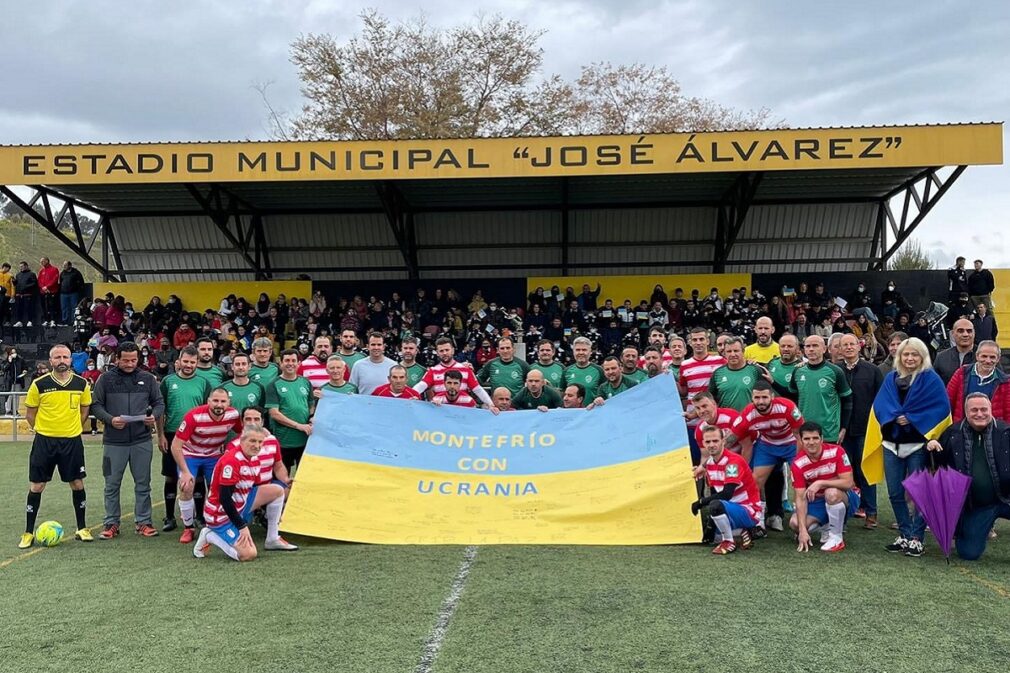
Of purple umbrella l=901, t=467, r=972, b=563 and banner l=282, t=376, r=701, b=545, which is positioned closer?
purple umbrella l=901, t=467, r=972, b=563

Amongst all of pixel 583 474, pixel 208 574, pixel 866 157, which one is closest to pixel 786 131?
pixel 866 157

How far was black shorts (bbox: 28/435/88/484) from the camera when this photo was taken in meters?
6.88

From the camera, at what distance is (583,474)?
6828 millimetres

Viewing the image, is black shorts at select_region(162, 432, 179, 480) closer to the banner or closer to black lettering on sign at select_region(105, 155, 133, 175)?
the banner

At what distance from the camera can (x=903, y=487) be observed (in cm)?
613

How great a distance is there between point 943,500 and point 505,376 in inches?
171

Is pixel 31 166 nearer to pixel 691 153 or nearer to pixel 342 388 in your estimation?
pixel 342 388

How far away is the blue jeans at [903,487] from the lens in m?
6.08

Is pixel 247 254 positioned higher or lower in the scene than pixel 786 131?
lower

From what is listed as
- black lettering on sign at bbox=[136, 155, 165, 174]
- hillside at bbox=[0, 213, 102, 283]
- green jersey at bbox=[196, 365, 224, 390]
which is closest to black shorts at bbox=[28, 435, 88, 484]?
green jersey at bbox=[196, 365, 224, 390]

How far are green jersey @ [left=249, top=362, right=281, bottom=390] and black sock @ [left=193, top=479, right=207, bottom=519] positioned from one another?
1.02 metres

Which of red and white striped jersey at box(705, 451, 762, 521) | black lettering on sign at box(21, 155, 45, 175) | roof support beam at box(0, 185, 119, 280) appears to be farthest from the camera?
roof support beam at box(0, 185, 119, 280)

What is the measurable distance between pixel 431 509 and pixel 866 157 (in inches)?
505

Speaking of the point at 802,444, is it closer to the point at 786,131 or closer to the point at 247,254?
the point at 786,131
